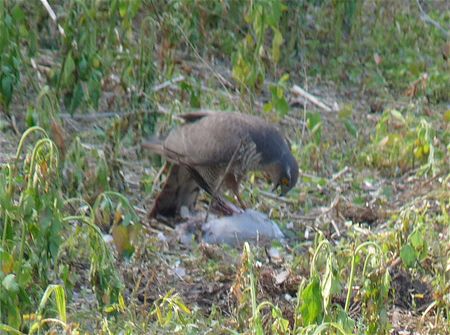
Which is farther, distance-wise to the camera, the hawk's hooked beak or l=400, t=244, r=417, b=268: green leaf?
the hawk's hooked beak

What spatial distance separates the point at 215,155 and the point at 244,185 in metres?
0.78

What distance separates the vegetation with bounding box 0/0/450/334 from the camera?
17.0ft

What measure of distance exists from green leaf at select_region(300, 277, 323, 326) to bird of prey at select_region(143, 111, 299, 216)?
7.80 ft

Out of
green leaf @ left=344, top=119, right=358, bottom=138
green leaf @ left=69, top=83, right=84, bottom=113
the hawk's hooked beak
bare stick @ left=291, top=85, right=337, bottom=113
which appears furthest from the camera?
bare stick @ left=291, top=85, right=337, bottom=113

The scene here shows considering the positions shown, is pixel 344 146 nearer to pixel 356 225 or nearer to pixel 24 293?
pixel 356 225

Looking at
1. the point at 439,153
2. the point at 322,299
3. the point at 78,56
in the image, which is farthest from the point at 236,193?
the point at 322,299

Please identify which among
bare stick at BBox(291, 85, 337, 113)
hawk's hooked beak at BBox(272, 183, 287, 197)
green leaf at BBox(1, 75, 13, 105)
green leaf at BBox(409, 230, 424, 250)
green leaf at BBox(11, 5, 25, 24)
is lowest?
bare stick at BBox(291, 85, 337, 113)

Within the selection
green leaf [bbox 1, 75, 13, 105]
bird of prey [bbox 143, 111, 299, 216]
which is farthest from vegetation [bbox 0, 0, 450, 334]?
bird of prey [bbox 143, 111, 299, 216]

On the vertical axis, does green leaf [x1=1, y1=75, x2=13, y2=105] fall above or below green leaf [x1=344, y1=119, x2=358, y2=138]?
above

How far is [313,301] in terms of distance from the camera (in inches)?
195

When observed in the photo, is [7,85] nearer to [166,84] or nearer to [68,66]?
[68,66]

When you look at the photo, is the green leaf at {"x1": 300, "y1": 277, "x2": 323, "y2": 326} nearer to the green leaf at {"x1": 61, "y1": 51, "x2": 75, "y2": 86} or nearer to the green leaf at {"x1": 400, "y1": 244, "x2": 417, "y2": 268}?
the green leaf at {"x1": 400, "y1": 244, "x2": 417, "y2": 268}

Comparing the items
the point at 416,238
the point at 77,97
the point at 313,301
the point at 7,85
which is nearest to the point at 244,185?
the point at 77,97

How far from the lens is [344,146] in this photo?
29.7 ft
